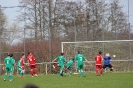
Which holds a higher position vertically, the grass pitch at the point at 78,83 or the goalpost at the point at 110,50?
the goalpost at the point at 110,50

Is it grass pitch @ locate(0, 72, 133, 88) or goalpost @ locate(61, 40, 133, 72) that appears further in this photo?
goalpost @ locate(61, 40, 133, 72)

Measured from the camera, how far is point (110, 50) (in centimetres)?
3281

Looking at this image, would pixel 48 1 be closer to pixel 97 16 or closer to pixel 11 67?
pixel 97 16

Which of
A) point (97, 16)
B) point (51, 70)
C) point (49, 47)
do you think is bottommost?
point (51, 70)

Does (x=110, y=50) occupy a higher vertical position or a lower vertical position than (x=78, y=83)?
higher

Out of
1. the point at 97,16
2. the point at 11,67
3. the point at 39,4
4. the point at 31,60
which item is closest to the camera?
the point at 11,67

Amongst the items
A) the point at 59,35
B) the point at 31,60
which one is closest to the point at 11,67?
the point at 31,60

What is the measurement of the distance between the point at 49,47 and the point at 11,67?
11.1 meters

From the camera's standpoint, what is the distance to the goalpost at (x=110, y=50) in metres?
31.9

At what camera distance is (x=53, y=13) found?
4291cm

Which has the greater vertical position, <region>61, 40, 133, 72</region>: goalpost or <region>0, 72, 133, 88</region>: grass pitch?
<region>61, 40, 133, 72</region>: goalpost

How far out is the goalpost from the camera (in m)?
31.9

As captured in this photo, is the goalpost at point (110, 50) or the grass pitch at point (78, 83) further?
the goalpost at point (110, 50)

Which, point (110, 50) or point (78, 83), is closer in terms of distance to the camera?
point (78, 83)
